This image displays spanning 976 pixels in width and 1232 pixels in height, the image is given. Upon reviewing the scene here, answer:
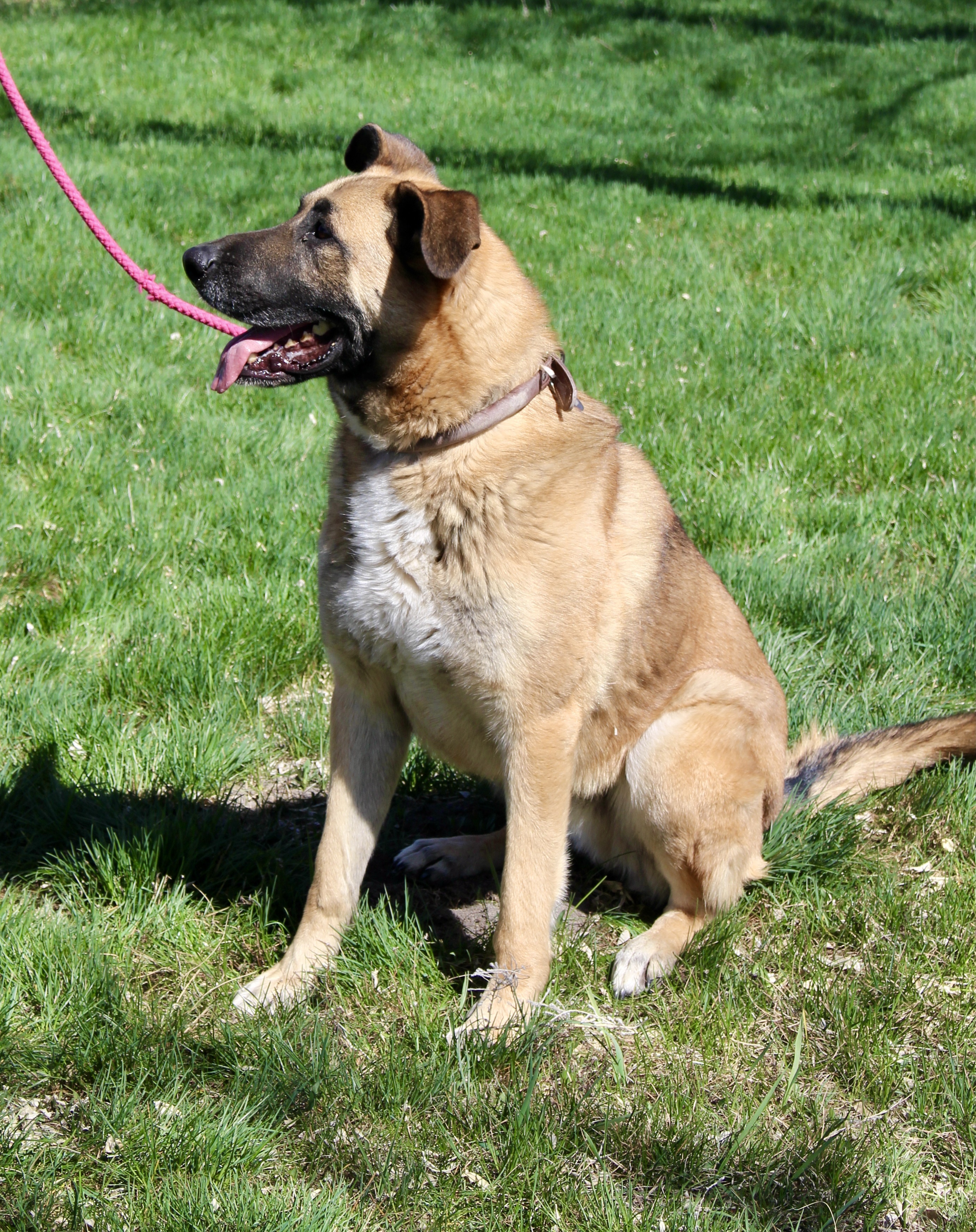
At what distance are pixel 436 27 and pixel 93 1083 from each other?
11.4 m

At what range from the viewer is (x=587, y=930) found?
283cm

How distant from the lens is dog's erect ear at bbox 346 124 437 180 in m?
2.87

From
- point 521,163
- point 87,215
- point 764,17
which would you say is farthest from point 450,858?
point 764,17

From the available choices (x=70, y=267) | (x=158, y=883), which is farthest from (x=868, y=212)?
(x=158, y=883)

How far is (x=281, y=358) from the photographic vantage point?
2572 mm

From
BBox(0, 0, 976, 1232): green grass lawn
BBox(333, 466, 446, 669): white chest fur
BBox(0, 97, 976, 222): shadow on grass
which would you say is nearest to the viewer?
BBox(0, 0, 976, 1232): green grass lawn

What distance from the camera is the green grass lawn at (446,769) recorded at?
2.14m

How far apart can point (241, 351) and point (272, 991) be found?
147 cm

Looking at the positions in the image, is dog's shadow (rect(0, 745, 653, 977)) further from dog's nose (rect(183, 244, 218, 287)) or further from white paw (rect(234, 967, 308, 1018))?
dog's nose (rect(183, 244, 218, 287))

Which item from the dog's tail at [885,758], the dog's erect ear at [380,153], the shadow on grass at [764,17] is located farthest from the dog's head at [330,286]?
the shadow on grass at [764,17]

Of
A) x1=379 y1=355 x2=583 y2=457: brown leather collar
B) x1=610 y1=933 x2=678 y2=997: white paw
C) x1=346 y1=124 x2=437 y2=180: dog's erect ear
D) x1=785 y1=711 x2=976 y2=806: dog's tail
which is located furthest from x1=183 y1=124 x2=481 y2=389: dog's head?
x1=785 y1=711 x2=976 y2=806: dog's tail

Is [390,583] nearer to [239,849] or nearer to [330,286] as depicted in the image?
[330,286]

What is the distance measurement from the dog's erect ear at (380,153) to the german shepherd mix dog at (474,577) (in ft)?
0.11

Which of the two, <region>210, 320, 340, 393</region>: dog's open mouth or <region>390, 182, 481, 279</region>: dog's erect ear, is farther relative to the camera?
<region>210, 320, 340, 393</region>: dog's open mouth
